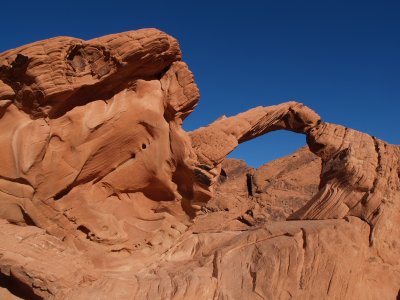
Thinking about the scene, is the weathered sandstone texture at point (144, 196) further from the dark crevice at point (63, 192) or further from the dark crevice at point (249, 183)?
the dark crevice at point (249, 183)

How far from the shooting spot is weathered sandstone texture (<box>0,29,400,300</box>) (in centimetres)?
459

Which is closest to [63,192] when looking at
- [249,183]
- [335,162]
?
[335,162]

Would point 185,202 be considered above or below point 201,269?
above

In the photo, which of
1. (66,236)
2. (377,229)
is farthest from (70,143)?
(377,229)

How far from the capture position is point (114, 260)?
5191 millimetres

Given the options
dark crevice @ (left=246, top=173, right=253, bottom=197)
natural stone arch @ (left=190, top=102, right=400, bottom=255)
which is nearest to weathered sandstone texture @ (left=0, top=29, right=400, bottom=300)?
natural stone arch @ (left=190, top=102, right=400, bottom=255)

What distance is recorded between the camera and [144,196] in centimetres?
604

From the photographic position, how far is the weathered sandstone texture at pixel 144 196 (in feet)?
15.0

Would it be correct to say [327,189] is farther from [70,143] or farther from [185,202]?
[70,143]

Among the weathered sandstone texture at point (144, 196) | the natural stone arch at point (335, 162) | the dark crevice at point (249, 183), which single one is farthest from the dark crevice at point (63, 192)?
the dark crevice at point (249, 183)

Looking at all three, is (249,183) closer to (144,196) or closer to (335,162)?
(335,162)

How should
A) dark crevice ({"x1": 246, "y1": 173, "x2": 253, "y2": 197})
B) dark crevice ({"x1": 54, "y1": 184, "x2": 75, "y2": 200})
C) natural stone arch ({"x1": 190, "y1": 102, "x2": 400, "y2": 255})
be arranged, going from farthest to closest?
dark crevice ({"x1": 246, "y1": 173, "x2": 253, "y2": 197}), natural stone arch ({"x1": 190, "y1": 102, "x2": 400, "y2": 255}), dark crevice ({"x1": 54, "y1": 184, "x2": 75, "y2": 200})

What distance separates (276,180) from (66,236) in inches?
474

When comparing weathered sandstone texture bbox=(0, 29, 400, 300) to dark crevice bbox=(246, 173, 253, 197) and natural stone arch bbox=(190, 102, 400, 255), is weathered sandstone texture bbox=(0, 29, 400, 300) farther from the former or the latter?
dark crevice bbox=(246, 173, 253, 197)
